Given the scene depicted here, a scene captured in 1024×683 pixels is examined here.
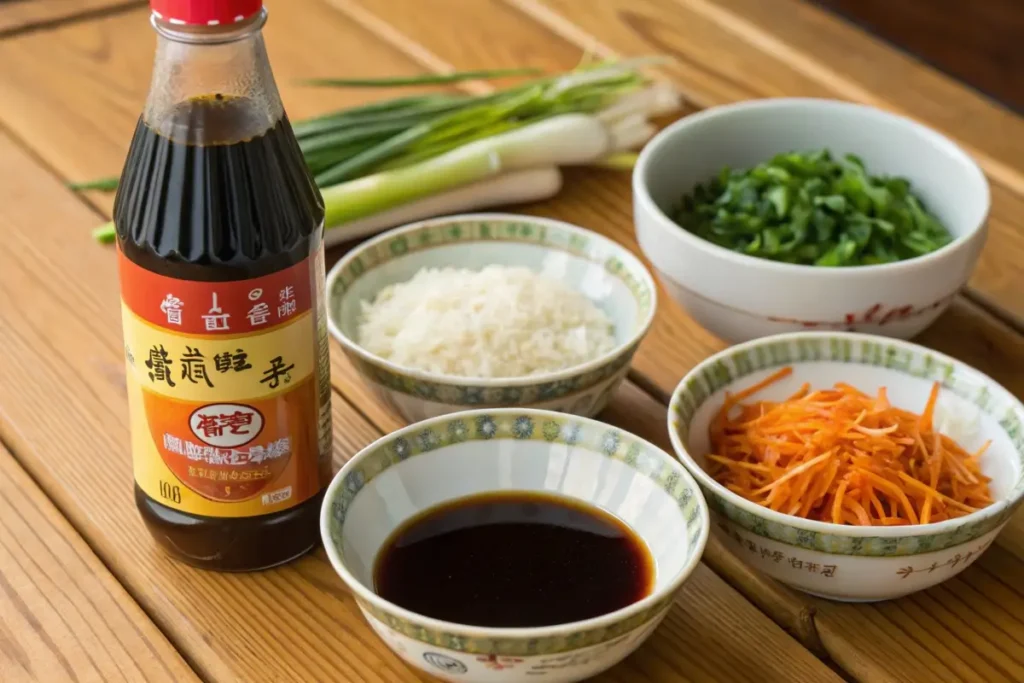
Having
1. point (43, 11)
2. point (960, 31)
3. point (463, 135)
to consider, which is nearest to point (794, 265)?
point (463, 135)

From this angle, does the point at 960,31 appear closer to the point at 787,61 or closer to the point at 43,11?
the point at 787,61

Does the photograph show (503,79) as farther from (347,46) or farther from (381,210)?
(381,210)

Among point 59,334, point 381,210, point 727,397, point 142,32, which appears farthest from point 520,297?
point 142,32

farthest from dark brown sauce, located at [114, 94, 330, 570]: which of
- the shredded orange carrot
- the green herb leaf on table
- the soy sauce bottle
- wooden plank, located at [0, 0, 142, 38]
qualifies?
wooden plank, located at [0, 0, 142, 38]

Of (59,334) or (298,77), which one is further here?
(298,77)

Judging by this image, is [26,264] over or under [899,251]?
under

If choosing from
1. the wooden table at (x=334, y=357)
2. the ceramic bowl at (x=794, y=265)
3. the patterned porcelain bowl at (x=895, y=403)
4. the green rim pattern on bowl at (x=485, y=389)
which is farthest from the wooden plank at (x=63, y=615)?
the ceramic bowl at (x=794, y=265)

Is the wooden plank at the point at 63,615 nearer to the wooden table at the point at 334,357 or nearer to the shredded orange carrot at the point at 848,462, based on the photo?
the wooden table at the point at 334,357
